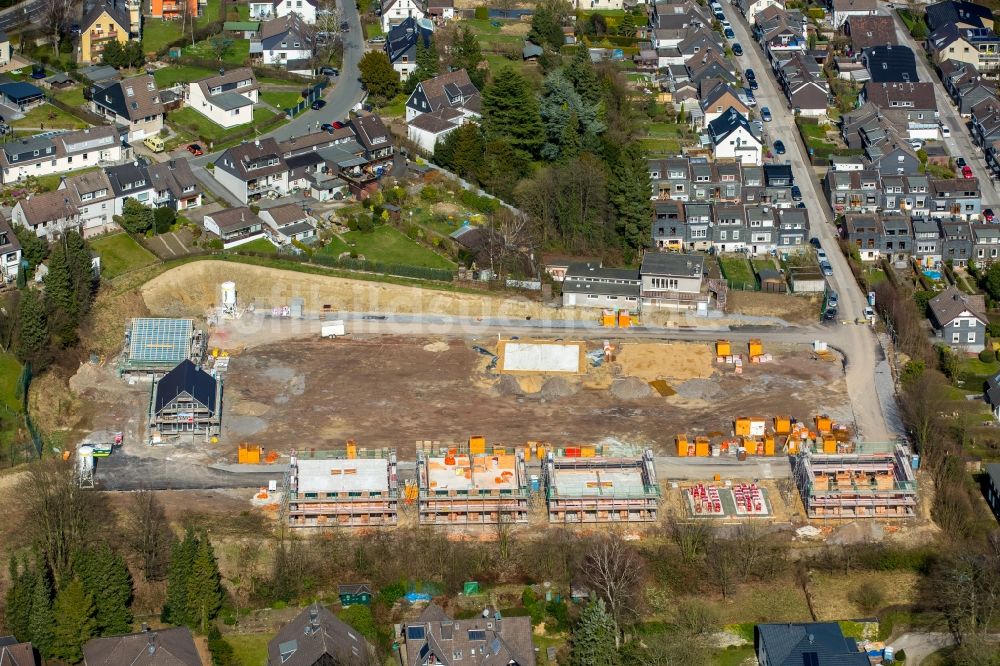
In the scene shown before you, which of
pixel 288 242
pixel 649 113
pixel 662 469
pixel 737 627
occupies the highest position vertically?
pixel 649 113

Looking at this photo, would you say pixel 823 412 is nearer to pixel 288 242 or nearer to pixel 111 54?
pixel 288 242

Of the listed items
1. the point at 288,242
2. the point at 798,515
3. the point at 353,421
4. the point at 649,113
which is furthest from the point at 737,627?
the point at 649,113

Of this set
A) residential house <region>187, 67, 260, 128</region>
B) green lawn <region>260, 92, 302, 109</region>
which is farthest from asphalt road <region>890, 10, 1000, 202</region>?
residential house <region>187, 67, 260, 128</region>

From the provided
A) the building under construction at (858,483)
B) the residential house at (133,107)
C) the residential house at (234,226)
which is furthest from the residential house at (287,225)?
the building under construction at (858,483)

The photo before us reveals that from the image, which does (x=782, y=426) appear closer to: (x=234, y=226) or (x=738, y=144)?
(x=738, y=144)

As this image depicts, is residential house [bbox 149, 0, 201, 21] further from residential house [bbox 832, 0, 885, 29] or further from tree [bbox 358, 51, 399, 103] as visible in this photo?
residential house [bbox 832, 0, 885, 29]

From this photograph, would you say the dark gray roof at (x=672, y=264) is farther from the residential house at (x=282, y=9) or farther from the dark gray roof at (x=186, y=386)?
the residential house at (x=282, y=9)
